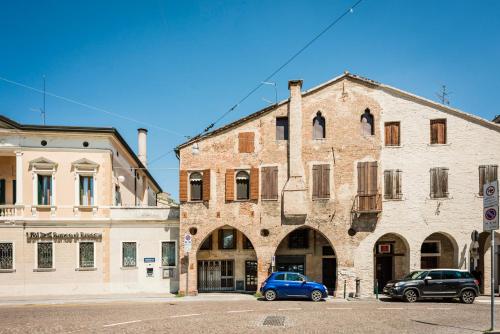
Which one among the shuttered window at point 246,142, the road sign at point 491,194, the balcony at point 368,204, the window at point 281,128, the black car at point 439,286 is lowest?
the black car at point 439,286

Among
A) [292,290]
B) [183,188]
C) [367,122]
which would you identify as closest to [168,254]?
[183,188]

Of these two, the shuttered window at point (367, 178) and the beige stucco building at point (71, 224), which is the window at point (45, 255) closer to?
the beige stucco building at point (71, 224)

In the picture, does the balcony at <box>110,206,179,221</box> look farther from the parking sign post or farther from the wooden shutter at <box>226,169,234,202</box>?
the parking sign post

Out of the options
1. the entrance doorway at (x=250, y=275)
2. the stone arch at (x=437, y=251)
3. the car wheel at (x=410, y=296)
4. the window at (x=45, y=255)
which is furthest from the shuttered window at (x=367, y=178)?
the window at (x=45, y=255)

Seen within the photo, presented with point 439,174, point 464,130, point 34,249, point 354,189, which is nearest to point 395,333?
point 354,189

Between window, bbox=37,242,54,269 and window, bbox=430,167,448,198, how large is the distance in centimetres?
2347

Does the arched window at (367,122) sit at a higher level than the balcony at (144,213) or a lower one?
higher

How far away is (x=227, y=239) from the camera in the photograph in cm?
2678

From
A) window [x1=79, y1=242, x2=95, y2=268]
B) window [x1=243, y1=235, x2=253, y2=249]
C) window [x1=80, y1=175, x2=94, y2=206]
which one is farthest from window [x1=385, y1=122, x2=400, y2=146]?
window [x1=79, y1=242, x2=95, y2=268]

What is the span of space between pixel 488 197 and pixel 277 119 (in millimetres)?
15029

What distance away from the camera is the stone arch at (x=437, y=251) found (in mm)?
25172

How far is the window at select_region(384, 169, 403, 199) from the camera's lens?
949 inches

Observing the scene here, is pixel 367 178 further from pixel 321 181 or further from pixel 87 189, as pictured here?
pixel 87 189

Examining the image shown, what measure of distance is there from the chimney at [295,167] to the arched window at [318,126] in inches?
39.3
